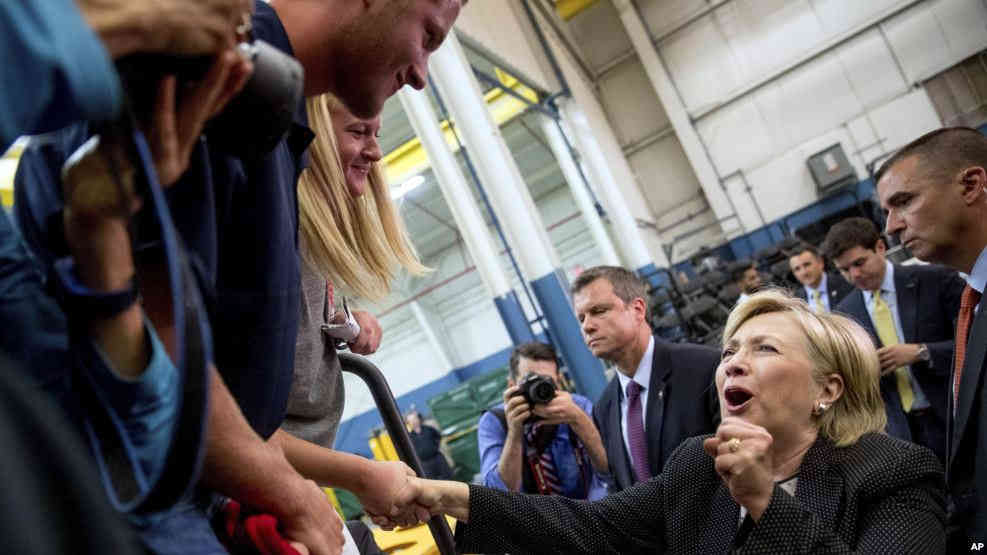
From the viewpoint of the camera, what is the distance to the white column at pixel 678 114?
574 inches

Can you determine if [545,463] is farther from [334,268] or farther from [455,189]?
[455,189]

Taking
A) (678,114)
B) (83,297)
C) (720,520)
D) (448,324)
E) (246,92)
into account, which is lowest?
(720,520)

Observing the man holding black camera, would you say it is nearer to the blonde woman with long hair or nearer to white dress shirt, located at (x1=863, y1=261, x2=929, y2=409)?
the blonde woman with long hair

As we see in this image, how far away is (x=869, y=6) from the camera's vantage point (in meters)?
13.1

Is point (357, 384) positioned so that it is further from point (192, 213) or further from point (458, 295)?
point (192, 213)

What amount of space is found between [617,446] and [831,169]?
13.2 metres

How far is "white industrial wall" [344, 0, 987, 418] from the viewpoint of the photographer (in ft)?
42.6

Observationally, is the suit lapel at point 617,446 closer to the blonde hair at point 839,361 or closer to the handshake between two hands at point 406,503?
the blonde hair at point 839,361

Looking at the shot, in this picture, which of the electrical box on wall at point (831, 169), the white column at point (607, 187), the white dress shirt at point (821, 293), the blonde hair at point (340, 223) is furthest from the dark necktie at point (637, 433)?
the electrical box on wall at point (831, 169)

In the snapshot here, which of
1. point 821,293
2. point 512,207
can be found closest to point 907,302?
point 821,293

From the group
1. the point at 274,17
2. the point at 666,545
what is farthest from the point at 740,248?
the point at 274,17

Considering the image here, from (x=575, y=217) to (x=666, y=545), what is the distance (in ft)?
52.5

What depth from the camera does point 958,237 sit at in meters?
2.12

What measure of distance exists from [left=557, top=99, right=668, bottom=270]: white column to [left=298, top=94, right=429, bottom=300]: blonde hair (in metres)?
10.9
